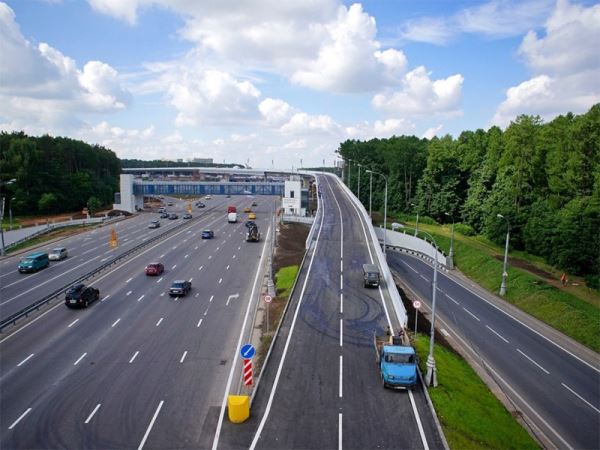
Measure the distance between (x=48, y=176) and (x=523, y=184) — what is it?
322ft

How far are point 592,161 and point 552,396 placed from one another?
34.4m

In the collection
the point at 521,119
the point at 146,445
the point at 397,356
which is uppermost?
the point at 521,119

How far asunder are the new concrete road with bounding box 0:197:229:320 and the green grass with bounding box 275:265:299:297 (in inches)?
833

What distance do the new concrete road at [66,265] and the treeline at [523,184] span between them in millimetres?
48242

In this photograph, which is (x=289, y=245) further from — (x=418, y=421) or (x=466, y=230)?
(x=418, y=421)

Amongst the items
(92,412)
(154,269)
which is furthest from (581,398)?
(154,269)

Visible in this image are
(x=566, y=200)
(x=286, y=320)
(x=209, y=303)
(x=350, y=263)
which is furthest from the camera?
(x=566, y=200)

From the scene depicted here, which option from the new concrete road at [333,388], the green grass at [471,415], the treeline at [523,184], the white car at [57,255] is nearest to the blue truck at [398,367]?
the new concrete road at [333,388]

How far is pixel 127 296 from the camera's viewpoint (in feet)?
127

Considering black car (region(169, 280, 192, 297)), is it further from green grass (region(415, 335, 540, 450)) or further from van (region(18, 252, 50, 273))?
green grass (region(415, 335, 540, 450))

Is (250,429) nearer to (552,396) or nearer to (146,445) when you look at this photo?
(146,445)

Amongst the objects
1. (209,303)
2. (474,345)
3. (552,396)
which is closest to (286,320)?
(209,303)

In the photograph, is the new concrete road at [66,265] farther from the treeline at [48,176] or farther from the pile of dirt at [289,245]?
the pile of dirt at [289,245]

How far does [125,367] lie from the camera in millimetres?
24844
